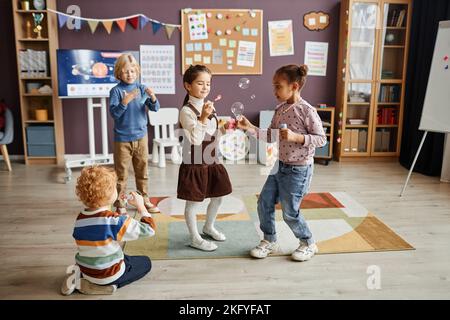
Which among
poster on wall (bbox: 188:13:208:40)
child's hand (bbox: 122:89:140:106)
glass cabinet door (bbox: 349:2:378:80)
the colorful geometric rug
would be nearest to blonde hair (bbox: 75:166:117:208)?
the colorful geometric rug

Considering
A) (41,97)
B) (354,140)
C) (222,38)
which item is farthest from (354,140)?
(41,97)

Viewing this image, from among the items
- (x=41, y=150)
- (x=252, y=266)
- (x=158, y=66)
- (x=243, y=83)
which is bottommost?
(x=252, y=266)

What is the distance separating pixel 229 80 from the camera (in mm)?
5523

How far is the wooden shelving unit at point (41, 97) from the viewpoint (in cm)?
500

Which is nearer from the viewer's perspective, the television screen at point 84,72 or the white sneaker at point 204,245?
the white sneaker at point 204,245

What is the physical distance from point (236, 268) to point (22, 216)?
6.06ft

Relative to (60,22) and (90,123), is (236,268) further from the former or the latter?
(60,22)

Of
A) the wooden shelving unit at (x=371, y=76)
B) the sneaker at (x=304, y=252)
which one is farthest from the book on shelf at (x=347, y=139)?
the sneaker at (x=304, y=252)

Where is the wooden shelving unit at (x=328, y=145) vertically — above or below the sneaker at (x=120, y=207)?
above

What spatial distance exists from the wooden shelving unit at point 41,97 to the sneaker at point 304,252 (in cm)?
356

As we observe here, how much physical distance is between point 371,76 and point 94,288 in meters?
4.18

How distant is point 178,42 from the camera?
17.6 feet

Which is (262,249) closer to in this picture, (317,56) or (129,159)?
(129,159)

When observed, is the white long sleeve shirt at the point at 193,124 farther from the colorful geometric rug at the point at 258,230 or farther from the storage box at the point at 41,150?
the storage box at the point at 41,150
